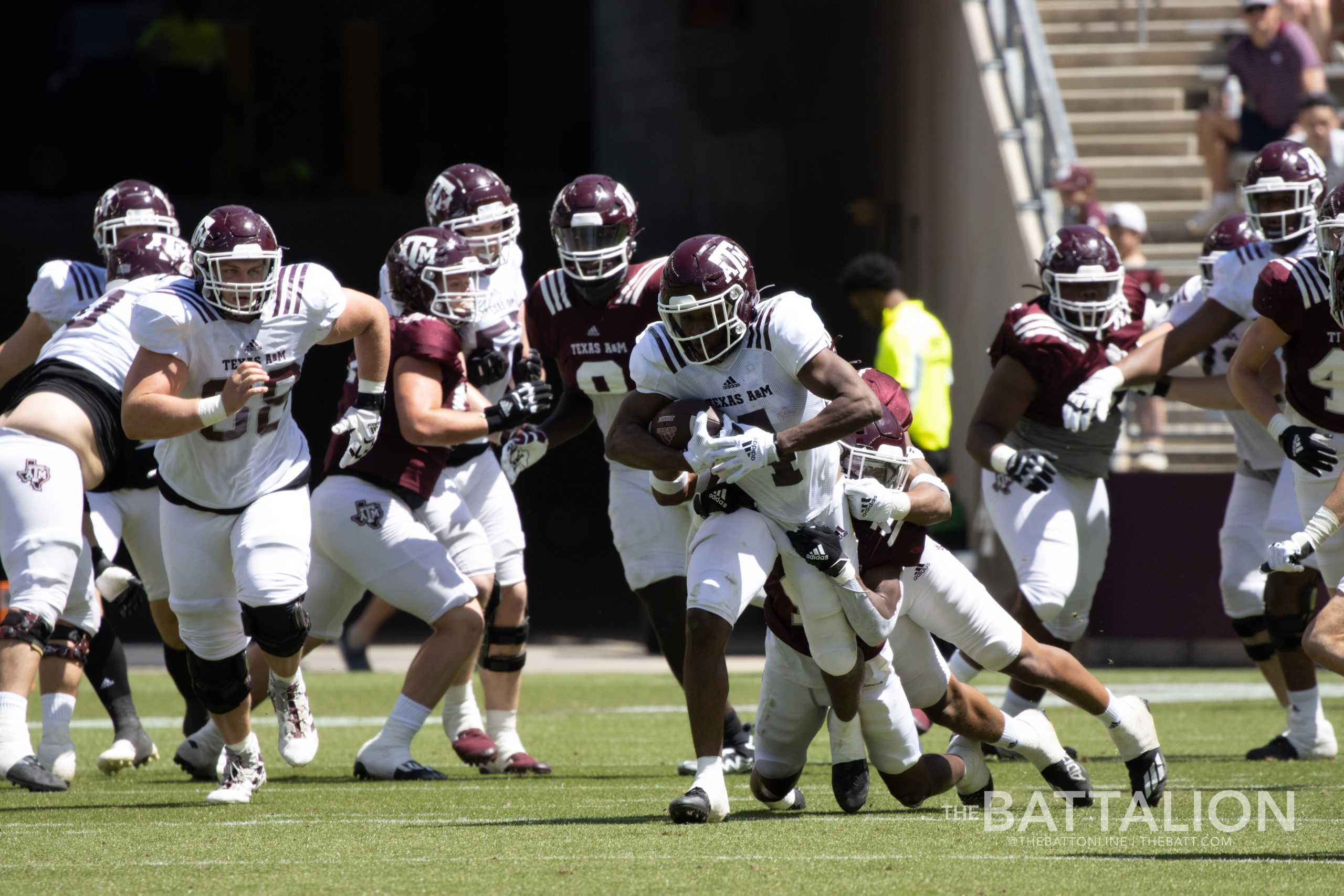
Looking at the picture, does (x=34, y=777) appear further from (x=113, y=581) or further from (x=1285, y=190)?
(x=1285, y=190)

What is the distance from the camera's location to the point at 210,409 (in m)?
5.19

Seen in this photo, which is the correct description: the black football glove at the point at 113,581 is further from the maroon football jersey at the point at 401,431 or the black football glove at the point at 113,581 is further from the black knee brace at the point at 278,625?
the black knee brace at the point at 278,625

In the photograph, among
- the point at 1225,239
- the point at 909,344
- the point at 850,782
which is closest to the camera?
the point at 850,782

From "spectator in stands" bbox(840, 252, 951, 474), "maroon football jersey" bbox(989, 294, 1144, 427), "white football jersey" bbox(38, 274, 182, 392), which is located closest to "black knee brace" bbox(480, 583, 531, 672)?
"white football jersey" bbox(38, 274, 182, 392)

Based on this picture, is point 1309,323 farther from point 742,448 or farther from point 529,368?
point 529,368

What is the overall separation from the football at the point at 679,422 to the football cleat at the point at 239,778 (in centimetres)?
167

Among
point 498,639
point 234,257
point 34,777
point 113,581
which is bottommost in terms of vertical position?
point 34,777

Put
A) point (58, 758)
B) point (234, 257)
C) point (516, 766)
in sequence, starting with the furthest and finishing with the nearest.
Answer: point (516, 766), point (58, 758), point (234, 257)

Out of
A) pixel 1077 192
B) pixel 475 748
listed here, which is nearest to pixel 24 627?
pixel 475 748

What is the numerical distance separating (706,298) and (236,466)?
1568 mm

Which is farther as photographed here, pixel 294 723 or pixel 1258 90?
pixel 1258 90

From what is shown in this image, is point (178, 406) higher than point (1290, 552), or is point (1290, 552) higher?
point (178, 406)

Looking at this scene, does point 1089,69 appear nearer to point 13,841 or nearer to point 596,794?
point 596,794

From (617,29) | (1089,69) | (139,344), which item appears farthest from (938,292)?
(139,344)
